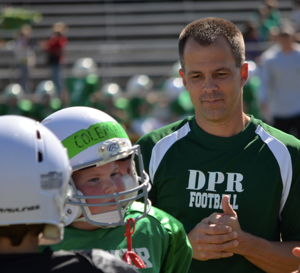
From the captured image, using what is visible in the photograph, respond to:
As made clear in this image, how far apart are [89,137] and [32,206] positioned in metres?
0.79

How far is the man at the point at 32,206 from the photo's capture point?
1.66 m

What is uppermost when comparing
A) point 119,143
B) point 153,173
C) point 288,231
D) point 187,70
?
point 187,70

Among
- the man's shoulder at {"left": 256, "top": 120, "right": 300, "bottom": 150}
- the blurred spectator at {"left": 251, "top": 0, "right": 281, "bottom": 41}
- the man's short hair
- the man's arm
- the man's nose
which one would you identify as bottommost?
the man's arm

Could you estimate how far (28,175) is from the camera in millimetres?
1695

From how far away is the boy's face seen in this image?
7.72 ft

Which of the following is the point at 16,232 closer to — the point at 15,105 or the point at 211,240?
the point at 211,240

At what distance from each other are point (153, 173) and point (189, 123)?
36 centimetres

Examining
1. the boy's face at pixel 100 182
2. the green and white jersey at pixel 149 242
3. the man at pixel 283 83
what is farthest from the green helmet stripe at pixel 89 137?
the man at pixel 283 83

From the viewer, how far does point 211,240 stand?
2.56m

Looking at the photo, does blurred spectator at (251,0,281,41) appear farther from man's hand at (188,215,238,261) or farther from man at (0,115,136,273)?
man at (0,115,136,273)

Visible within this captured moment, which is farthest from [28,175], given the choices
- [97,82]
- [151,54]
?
[151,54]

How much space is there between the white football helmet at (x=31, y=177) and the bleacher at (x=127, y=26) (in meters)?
12.9

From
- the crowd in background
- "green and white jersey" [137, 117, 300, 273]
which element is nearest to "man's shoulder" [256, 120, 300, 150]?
"green and white jersey" [137, 117, 300, 273]

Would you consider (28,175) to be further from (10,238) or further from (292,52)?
(292,52)
